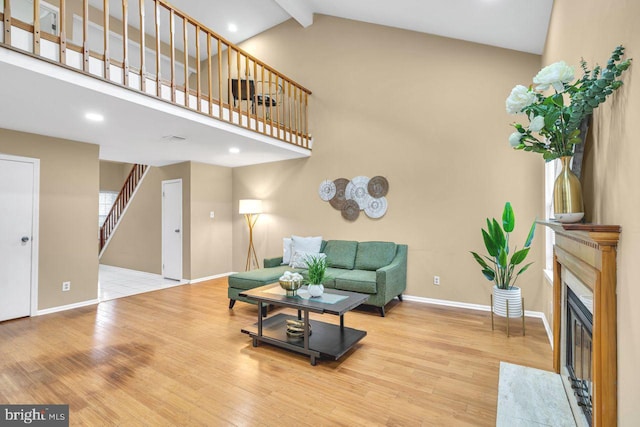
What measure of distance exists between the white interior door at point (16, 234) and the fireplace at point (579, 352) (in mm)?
5493

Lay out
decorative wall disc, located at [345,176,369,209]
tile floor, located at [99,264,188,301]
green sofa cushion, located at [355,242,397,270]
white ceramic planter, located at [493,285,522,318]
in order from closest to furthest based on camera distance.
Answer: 1. white ceramic planter, located at [493,285,522,318]
2. green sofa cushion, located at [355,242,397,270]
3. decorative wall disc, located at [345,176,369,209]
4. tile floor, located at [99,264,188,301]

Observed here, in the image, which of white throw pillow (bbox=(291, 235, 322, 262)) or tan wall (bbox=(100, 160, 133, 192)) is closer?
white throw pillow (bbox=(291, 235, 322, 262))

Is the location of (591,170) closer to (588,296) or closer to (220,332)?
(588,296)

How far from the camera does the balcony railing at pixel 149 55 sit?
2.32m

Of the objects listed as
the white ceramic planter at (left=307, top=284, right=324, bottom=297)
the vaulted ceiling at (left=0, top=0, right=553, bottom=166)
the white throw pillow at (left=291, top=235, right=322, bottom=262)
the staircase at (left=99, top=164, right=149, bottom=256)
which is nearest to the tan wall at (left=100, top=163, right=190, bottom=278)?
the staircase at (left=99, top=164, right=149, bottom=256)

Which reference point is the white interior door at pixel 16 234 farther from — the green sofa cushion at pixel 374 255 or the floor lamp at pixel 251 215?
the green sofa cushion at pixel 374 255

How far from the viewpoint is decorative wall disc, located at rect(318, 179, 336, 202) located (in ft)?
16.9

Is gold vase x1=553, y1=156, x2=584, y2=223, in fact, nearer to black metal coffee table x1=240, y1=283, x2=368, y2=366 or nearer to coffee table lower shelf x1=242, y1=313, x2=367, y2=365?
black metal coffee table x1=240, y1=283, x2=368, y2=366

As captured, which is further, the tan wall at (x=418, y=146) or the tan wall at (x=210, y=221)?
the tan wall at (x=210, y=221)

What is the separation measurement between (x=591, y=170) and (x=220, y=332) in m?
3.36

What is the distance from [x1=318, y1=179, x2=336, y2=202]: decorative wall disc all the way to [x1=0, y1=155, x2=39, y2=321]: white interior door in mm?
3849

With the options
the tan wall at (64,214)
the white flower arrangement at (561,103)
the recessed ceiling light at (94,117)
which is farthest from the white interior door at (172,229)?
the white flower arrangement at (561,103)

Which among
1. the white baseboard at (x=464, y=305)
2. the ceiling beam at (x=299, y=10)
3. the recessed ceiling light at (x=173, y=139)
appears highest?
the ceiling beam at (x=299, y=10)

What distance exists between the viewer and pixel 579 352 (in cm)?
186
